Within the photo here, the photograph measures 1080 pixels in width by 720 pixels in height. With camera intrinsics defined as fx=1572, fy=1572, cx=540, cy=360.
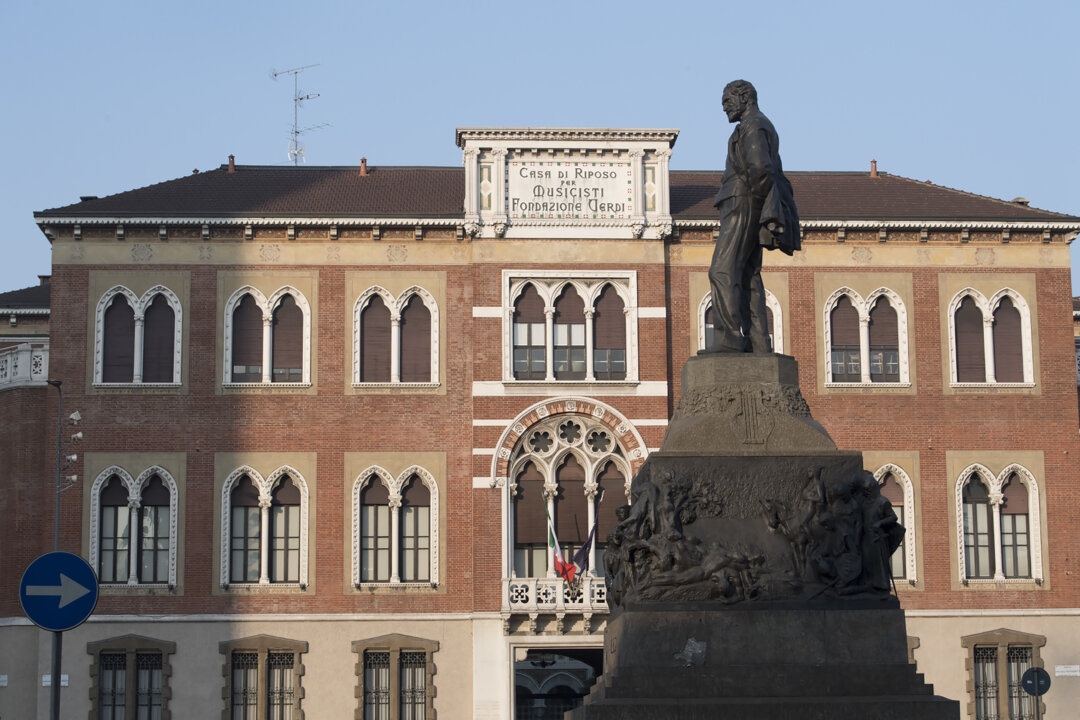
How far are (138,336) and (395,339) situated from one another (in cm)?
632

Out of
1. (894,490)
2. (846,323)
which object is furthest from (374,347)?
(894,490)

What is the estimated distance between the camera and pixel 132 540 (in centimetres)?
3794

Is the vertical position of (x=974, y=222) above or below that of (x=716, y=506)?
above

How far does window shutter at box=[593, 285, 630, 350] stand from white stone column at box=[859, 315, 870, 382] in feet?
13.1

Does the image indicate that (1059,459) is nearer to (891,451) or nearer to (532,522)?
(891,451)

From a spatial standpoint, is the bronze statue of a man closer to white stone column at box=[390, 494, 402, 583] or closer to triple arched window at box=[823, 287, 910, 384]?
white stone column at box=[390, 494, 402, 583]

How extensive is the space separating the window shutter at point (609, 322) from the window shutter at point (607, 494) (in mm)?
3005

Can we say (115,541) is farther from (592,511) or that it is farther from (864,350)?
(864,350)

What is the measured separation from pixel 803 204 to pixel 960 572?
10.3m

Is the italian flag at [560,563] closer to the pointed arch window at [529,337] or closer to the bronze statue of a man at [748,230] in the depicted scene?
the pointed arch window at [529,337]

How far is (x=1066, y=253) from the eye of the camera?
40.5 meters

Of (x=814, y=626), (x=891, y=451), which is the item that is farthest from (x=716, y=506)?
(x=891, y=451)

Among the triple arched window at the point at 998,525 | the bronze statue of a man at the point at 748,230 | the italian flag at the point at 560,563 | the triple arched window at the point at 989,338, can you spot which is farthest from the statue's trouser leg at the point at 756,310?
the triple arched window at the point at 989,338

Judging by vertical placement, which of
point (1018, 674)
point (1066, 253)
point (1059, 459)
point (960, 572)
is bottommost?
point (1018, 674)
